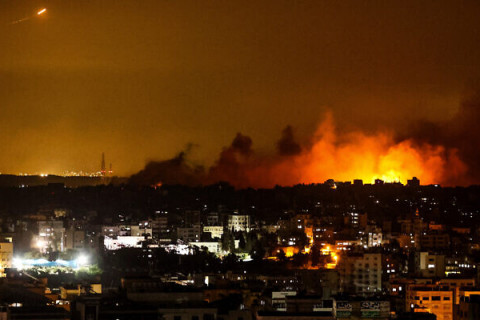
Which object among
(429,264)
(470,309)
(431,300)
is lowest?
(470,309)

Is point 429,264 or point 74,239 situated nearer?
point 429,264

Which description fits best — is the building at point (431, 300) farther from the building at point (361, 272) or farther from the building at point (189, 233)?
the building at point (189, 233)

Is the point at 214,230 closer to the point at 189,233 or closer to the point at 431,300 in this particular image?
the point at 189,233

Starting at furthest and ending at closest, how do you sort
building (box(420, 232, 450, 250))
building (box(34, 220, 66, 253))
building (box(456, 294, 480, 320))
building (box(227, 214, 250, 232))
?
building (box(227, 214, 250, 232)) < building (box(420, 232, 450, 250)) < building (box(34, 220, 66, 253)) < building (box(456, 294, 480, 320))

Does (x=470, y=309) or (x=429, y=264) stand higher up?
(x=429, y=264)

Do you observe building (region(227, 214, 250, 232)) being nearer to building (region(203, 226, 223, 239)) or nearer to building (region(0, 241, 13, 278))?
building (region(203, 226, 223, 239))

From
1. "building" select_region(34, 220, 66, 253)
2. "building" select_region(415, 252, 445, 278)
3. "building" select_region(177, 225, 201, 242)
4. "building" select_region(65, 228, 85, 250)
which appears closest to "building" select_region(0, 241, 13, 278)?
"building" select_region(34, 220, 66, 253)

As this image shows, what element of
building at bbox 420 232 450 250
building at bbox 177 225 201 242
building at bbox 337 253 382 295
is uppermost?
building at bbox 177 225 201 242

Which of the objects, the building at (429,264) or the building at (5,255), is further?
the building at (429,264)

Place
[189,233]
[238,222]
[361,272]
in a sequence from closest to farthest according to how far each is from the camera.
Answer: [361,272], [189,233], [238,222]

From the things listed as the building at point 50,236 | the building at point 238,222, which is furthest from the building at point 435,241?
the building at point 50,236

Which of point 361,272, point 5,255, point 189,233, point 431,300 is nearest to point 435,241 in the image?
point 189,233
